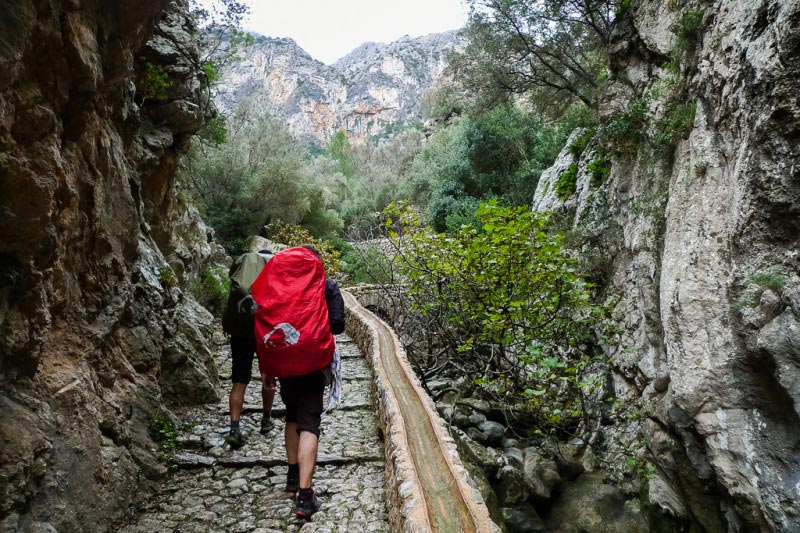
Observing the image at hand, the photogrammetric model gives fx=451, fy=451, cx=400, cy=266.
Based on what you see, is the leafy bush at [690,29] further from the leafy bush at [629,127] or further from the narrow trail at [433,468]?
the narrow trail at [433,468]

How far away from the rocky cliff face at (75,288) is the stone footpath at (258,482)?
1.12 ft

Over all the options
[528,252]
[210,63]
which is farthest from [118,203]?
[210,63]

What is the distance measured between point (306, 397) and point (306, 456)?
428 millimetres

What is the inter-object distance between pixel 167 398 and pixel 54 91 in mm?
3815

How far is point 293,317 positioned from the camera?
347 centimetres

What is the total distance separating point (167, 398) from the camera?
18.2 feet

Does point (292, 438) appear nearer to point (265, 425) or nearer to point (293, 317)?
point (293, 317)

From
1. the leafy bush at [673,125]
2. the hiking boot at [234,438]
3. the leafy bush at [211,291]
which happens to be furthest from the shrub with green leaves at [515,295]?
the leafy bush at [211,291]

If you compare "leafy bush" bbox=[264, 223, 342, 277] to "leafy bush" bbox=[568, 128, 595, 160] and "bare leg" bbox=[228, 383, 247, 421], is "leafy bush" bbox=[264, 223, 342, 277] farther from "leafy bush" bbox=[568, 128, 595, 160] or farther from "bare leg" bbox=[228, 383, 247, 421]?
"bare leg" bbox=[228, 383, 247, 421]

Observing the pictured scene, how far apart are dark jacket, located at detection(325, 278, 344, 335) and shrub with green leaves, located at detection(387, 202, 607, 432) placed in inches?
122

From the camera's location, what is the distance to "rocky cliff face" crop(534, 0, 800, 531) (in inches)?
183

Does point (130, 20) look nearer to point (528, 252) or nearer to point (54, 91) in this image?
point (54, 91)

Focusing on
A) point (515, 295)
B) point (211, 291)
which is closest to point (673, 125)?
point (515, 295)

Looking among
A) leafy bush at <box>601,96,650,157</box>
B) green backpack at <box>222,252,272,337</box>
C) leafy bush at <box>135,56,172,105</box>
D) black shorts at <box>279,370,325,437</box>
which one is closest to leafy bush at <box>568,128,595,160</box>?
leafy bush at <box>601,96,650,157</box>
